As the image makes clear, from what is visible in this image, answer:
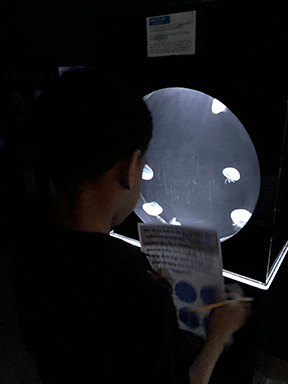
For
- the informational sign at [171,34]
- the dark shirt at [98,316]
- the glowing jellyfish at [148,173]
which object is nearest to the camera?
the dark shirt at [98,316]

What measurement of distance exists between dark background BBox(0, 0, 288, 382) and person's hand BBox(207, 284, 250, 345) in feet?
0.09

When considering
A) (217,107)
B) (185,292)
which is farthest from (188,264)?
(217,107)

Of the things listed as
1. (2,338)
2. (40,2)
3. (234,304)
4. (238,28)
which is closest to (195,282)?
(234,304)

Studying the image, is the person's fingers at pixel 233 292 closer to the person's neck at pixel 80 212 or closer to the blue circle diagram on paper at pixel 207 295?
the blue circle diagram on paper at pixel 207 295

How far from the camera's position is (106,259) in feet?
1.69

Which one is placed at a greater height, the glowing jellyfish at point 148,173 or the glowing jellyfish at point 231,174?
the glowing jellyfish at point 231,174

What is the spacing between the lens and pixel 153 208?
0.85m

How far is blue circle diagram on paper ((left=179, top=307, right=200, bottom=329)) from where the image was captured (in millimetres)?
762

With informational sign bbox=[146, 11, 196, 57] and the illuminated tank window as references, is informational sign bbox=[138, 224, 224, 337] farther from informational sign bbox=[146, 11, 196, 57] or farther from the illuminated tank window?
informational sign bbox=[146, 11, 196, 57]

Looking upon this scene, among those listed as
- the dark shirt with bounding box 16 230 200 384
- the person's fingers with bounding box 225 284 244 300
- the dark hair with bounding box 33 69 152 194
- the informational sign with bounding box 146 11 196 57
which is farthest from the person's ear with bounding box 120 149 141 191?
the person's fingers with bounding box 225 284 244 300

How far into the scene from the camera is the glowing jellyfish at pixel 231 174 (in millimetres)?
653

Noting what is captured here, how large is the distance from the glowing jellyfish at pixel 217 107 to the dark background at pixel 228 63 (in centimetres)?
3

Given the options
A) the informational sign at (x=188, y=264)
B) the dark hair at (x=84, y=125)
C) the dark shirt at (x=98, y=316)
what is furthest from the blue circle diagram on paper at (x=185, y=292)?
the dark hair at (x=84, y=125)

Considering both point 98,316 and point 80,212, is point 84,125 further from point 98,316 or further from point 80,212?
point 98,316
